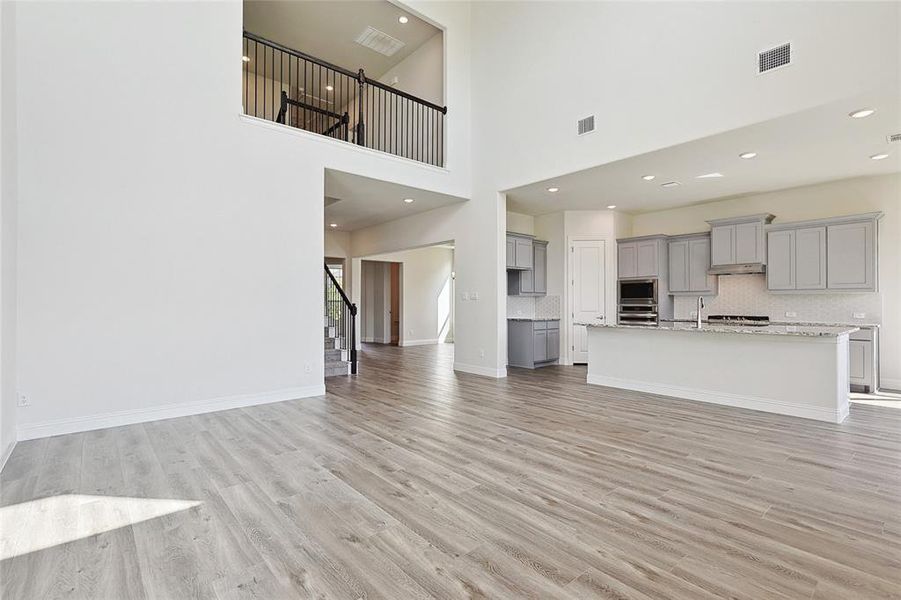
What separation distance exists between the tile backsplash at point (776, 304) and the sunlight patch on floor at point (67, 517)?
7.88 meters

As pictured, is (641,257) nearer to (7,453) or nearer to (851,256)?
(851,256)

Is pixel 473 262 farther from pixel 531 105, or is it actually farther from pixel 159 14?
pixel 159 14

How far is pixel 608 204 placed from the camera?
7.62 m

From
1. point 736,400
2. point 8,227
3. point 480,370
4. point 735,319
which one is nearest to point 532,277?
point 480,370

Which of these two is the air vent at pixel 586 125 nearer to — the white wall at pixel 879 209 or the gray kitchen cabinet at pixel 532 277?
the gray kitchen cabinet at pixel 532 277

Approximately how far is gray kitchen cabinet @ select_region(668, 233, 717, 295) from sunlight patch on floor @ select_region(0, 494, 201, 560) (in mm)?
7741

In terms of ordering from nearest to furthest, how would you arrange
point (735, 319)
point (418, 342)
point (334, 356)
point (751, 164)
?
1. point (751, 164)
2. point (735, 319)
3. point (334, 356)
4. point (418, 342)

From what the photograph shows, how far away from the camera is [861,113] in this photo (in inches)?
153

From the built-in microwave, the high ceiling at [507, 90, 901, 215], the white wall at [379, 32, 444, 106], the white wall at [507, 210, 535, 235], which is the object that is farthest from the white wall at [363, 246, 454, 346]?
the built-in microwave

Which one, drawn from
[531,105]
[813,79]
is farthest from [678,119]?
[531,105]

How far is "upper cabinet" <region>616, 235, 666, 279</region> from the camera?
761cm

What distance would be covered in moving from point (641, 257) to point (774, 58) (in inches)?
164

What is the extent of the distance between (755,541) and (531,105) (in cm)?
579

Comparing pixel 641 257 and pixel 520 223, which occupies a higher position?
pixel 520 223
